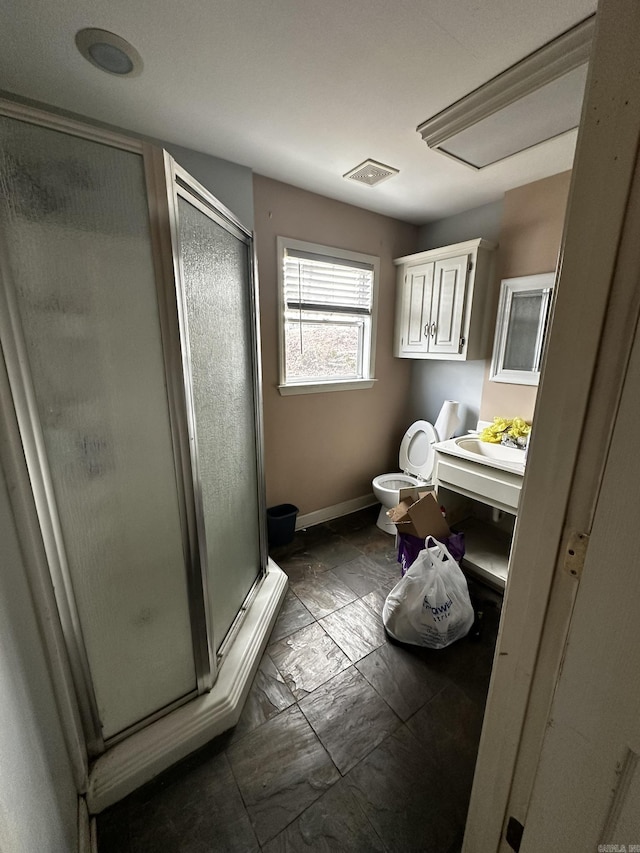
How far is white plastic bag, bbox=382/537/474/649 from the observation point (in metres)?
1.48

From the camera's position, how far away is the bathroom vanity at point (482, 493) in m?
1.77

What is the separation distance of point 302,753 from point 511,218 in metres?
2.89

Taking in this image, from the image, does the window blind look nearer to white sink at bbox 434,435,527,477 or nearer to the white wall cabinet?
the white wall cabinet

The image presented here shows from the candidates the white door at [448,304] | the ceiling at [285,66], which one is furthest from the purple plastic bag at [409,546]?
the ceiling at [285,66]

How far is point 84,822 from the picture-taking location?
0.93m

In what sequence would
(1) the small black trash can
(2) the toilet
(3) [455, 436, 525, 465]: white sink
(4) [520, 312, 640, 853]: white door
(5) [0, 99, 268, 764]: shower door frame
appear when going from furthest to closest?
(2) the toilet → (1) the small black trash can → (3) [455, 436, 525, 465]: white sink → (5) [0, 99, 268, 764]: shower door frame → (4) [520, 312, 640, 853]: white door

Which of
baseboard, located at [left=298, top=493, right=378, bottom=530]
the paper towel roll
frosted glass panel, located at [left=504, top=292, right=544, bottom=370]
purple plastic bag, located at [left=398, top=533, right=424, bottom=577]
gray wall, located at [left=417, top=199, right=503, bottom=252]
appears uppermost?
gray wall, located at [left=417, top=199, right=503, bottom=252]

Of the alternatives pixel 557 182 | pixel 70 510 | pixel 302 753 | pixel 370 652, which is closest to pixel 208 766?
pixel 302 753

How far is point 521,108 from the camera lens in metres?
1.23

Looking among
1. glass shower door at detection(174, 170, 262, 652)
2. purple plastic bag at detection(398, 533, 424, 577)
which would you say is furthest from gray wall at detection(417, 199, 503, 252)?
purple plastic bag at detection(398, 533, 424, 577)

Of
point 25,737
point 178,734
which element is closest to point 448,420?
point 178,734

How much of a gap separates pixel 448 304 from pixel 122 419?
210cm

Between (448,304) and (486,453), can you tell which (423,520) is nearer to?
(486,453)

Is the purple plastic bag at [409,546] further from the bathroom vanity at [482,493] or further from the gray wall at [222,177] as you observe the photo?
the gray wall at [222,177]
